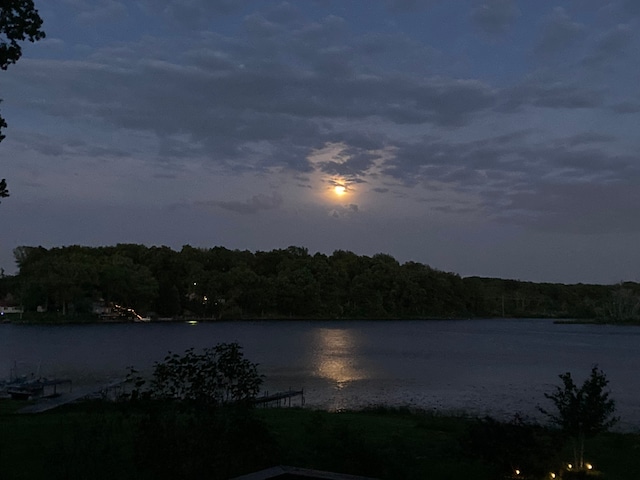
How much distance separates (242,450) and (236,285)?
140m

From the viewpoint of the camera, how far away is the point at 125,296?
130750 millimetres

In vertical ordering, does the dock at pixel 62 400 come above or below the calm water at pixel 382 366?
above

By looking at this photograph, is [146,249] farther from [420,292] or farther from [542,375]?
[542,375]

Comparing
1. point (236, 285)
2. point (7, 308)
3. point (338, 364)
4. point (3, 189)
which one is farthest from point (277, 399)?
point (7, 308)

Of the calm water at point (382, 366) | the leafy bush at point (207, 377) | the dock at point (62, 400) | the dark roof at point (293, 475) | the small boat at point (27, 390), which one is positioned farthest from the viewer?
the calm water at point (382, 366)

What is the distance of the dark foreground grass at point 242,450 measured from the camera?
7902 millimetres

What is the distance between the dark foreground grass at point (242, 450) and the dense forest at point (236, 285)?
115 meters

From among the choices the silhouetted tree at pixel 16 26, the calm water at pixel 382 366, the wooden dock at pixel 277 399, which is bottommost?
the calm water at pixel 382 366

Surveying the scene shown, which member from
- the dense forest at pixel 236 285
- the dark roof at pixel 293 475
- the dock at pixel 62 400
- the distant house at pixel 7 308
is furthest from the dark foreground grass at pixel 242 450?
the distant house at pixel 7 308

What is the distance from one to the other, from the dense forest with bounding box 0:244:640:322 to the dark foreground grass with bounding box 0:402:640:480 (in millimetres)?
115382

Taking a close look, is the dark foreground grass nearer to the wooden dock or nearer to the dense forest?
the wooden dock

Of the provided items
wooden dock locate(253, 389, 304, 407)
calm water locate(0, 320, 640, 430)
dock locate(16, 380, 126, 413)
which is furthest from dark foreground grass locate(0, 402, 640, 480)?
calm water locate(0, 320, 640, 430)

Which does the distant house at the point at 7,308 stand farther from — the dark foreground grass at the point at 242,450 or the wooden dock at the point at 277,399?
the dark foreground grass at the point at 242,450

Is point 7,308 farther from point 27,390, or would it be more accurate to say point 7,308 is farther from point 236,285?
point 27,390
